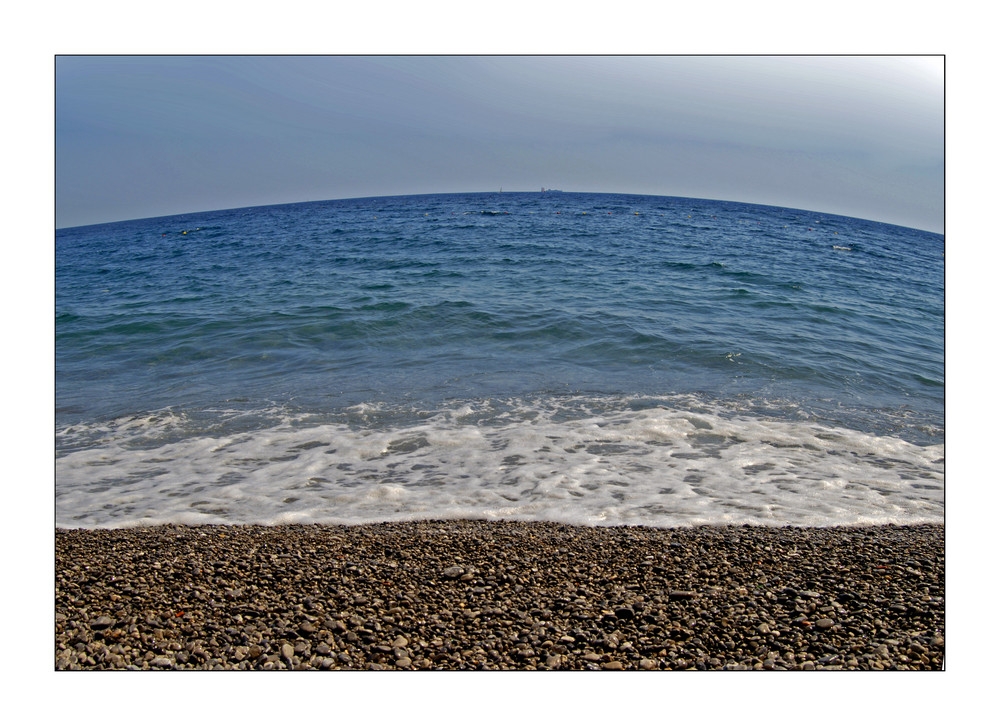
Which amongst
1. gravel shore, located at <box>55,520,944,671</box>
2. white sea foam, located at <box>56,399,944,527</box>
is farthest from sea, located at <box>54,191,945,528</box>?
gravel shore, located at <box>55,520,944,671</box>

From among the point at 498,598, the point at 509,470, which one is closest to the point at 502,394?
the point at 509,470

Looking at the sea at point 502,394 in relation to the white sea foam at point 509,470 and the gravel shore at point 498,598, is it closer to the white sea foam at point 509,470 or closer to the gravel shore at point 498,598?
the white sea foam at point 509,470

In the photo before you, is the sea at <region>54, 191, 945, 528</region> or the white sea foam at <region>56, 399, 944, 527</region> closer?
the white sea foam at <region>56, 399, 944, 527</region>

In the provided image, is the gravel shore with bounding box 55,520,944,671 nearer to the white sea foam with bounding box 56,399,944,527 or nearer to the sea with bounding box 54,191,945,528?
the white sea foam with bounding box 56,399,944,527

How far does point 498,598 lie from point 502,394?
186 inches

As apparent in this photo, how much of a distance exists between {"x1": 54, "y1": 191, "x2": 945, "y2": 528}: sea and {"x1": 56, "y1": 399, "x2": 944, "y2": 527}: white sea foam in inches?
1.1

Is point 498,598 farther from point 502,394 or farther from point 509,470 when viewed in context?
point 502,394

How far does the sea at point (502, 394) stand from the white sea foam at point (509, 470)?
29 millimetres

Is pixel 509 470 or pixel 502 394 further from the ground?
pixel 502 394

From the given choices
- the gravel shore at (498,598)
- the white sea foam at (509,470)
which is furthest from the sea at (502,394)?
the gravel shore at (498,598)

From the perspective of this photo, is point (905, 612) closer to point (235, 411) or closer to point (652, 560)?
point (652, 560)

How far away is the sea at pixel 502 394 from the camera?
17.4 ft

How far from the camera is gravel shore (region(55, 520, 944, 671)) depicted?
3066 mm

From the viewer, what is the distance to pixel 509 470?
5867 mm
